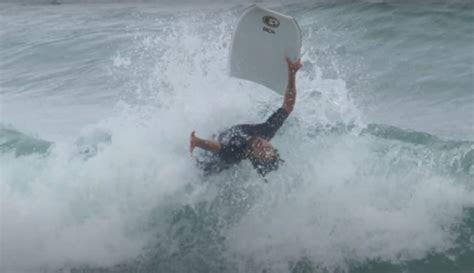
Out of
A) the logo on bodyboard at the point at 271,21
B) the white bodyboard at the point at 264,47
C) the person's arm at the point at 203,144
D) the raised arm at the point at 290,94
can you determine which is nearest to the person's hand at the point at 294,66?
the raised arm at the point at 290,94

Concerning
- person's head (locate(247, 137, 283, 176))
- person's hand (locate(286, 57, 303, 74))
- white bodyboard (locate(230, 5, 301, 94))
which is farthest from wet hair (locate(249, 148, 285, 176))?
white bodyboard (locate(230, 5, 301, 94))

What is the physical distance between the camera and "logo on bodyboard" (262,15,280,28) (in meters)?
6.90

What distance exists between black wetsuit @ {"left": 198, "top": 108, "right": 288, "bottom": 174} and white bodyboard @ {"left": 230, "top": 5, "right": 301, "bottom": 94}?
640mm

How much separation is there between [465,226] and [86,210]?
379 cm

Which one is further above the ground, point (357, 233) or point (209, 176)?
point (209, 176)

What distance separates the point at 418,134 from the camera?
29.2 ft

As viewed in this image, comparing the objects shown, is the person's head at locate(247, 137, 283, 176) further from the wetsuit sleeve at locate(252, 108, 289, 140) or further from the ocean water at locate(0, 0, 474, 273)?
the ocean water at locate(0, 0, 474, 273)

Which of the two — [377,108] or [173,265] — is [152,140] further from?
[377,108]

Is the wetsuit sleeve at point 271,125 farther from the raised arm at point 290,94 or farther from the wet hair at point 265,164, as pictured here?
the wet hair at point 265,164

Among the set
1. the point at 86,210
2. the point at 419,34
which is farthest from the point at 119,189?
the point at 419,34

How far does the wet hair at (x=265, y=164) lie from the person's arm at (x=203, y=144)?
0.39m

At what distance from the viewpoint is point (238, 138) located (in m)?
6.30

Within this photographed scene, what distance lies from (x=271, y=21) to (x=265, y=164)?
1.44 metres

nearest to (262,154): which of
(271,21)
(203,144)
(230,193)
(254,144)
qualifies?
(254,144)
